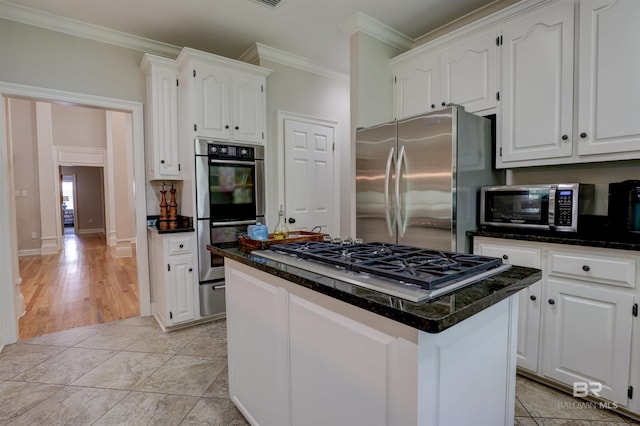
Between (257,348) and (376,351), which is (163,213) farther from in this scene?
(376,351)

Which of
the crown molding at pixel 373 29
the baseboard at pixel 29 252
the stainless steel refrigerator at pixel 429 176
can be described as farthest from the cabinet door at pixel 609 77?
the baseboard at pixel 29 252

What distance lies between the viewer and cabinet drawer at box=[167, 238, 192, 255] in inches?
116

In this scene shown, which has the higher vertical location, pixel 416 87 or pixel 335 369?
pixel 416 87

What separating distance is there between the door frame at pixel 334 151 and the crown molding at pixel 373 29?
107 cm

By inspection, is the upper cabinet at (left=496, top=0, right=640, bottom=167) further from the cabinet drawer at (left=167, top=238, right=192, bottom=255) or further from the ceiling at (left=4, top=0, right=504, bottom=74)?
the cabinet drawer at (left=167, top=238, right=192, bottom=255)

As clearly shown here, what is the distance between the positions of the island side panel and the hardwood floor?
11.0 ft

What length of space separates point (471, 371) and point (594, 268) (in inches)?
49.4

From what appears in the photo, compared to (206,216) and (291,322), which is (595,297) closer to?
(291,322)

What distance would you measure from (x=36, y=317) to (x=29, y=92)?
7.03ft

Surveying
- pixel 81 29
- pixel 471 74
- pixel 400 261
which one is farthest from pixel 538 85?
pixel 81 29

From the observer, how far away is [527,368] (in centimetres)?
208

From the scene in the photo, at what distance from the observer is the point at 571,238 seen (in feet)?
6.04

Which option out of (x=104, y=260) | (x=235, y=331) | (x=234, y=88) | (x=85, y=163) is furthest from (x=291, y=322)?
(x=85, y=163)

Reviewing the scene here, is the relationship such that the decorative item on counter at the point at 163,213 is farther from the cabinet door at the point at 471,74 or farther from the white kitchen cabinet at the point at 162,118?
the cabinet door at the point at 471,74
